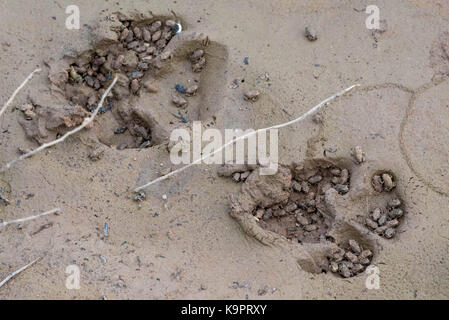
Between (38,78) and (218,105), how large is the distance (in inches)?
41.5

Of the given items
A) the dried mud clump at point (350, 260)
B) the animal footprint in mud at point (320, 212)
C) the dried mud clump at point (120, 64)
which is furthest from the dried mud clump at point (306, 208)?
the dried mud clump at point (120, 64)

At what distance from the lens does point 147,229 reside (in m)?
3.38

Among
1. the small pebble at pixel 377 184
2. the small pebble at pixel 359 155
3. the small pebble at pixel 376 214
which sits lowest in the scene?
the small pebble at pixel 376 214

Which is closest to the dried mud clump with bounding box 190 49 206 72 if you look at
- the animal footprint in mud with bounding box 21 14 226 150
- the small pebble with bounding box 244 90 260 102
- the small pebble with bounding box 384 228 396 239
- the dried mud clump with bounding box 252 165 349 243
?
the animal footprint in mud with bounding box 21 14 226 150

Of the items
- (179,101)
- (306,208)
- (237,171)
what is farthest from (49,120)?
(306,208)

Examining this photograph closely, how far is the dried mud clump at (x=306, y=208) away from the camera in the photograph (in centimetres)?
345

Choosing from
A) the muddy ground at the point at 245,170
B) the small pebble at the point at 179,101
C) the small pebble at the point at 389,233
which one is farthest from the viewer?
the small pebble at the point at 179,101

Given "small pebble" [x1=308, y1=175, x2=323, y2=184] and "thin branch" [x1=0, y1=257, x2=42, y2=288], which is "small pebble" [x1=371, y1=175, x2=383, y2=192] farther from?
"thin branch" [x1=0, y1=257, x2=42, y2=288]

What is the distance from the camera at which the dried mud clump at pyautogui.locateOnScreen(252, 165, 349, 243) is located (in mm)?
3449

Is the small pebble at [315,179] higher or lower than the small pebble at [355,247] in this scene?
higher

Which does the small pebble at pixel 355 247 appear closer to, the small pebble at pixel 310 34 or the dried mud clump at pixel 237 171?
the dried mud clump at pixel 237 171

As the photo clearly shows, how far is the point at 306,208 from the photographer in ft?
11.5

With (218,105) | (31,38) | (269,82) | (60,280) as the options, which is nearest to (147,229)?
(60,280)

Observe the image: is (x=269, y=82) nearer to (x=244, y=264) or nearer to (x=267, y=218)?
(x=267, y=218)
